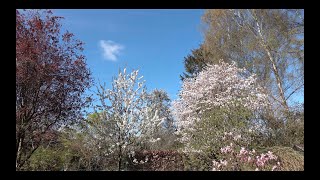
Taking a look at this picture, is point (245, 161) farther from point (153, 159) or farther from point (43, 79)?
point (43, 79)

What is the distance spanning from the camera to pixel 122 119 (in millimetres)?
5730

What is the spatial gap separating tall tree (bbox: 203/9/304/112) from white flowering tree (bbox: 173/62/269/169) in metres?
0.55

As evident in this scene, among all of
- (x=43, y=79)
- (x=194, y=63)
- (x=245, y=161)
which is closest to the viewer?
(x=245, y=161)

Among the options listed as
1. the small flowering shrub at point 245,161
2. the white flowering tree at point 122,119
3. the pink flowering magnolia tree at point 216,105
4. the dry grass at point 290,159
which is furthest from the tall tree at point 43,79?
the dry grass at point 290,159

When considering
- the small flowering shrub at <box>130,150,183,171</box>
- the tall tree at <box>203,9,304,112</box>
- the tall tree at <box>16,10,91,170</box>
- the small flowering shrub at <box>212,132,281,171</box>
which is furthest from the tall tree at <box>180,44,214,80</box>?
the small flowering shrub at <box>212,132,281,171</box>

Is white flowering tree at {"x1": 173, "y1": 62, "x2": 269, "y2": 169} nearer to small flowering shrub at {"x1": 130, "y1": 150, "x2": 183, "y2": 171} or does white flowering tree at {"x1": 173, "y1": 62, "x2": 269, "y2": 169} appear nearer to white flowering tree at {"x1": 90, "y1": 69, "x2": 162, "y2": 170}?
small flowering shrub at {"x1": 130, "y1": 150, "x2": 183, "y2": 171}

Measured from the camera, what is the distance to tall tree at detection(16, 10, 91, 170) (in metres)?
5.14

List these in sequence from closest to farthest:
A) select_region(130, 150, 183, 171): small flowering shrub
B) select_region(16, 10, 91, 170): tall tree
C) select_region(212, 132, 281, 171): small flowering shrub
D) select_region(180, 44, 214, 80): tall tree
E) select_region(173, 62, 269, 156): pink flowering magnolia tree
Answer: select_region(212, 132, 281, 171): small flowering shrub < select_region(16, 10, 91, 170): tall tree < select_region(173, 62, 269, 156): pink flowering magnolia tree < select_region(130, 150, 183, 171): small flowering shrub < select_region(180, 44, 214, 80): tall tree

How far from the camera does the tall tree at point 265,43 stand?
304 inches

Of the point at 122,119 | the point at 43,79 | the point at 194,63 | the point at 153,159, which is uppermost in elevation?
the point at 194,63

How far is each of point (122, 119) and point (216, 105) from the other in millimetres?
2511

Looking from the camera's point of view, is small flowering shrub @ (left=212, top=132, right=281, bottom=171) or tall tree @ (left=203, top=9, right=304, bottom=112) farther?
tall tree @ (left=203, top=9, right=304, bottom=112)

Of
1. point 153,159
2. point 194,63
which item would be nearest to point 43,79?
point 153,159
